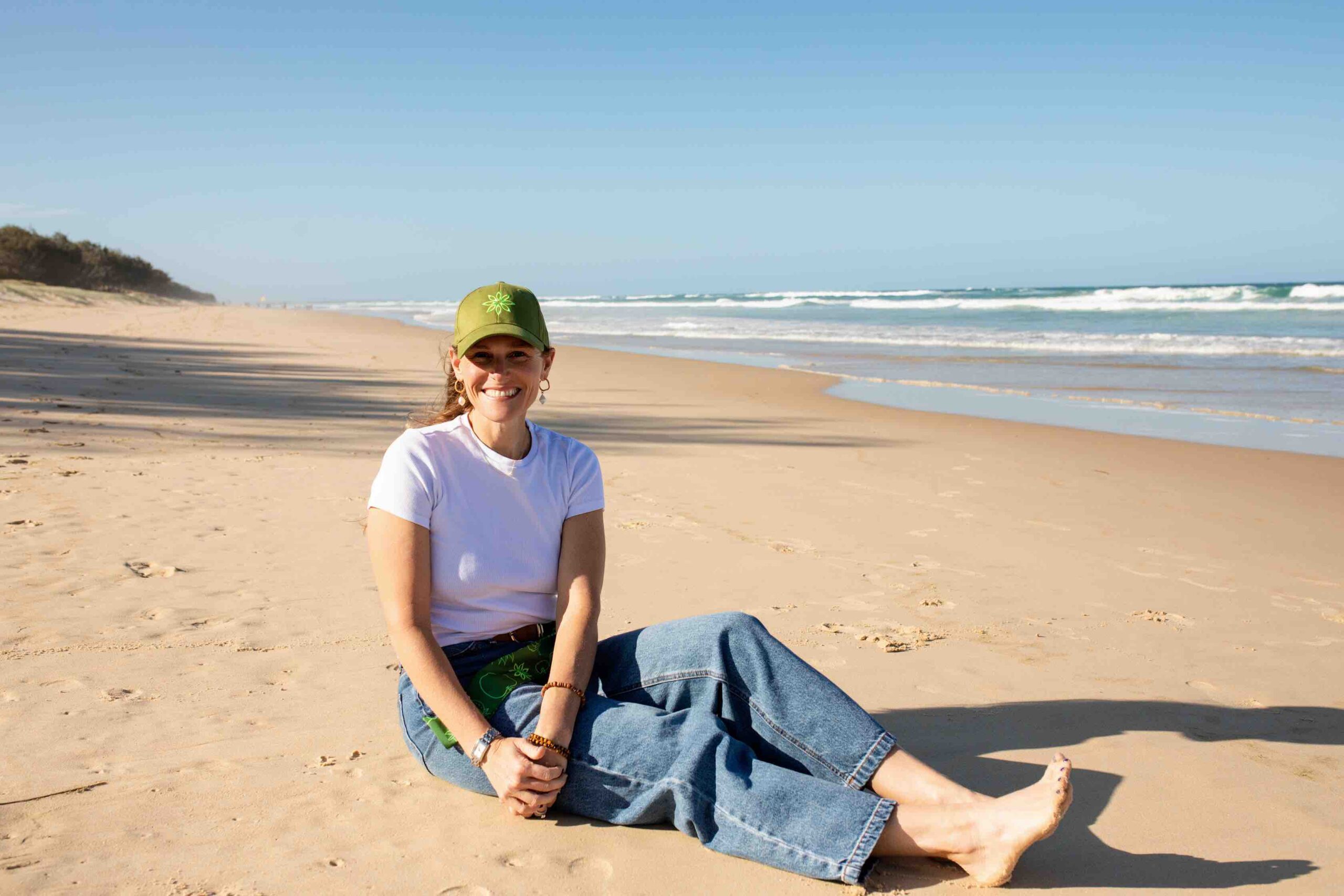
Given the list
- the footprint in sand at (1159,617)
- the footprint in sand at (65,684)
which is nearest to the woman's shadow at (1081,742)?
the footprint in sand at (1159,617)

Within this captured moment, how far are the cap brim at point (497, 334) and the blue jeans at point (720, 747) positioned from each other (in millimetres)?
787

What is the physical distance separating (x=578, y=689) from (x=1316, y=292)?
5184cm

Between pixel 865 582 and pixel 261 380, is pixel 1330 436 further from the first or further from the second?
pixel 261 380

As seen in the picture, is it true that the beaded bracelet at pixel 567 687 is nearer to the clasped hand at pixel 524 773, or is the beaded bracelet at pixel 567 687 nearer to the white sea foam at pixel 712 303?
the clasped hand at pixel 524 773

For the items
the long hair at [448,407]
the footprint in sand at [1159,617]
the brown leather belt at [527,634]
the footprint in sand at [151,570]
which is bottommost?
the footprint in sand at [1159,617]

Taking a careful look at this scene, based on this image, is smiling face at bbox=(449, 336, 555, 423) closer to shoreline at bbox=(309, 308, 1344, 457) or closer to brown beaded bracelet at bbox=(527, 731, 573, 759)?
brown beaded bracelet at bbox=(527, 731, 573, 759)

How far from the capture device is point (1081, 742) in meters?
3.20

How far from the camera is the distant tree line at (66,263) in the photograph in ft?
160

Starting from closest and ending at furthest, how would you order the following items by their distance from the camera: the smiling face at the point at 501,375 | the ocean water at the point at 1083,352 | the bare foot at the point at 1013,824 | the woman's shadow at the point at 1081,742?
the bare foot at the point at 1013,824, the woman's shadow at the point at 1081,742, the smiling face at the point at 501,375, the ocean water at the point at 1083,352

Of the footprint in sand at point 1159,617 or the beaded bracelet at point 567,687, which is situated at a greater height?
the beaded bracelet at point 567,687

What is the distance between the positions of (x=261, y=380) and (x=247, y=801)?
1124cm

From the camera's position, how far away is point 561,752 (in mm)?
2471

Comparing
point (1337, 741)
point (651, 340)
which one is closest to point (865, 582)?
point (1337, 741)

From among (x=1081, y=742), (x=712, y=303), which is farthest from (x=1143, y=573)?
(x=712, y=303)
